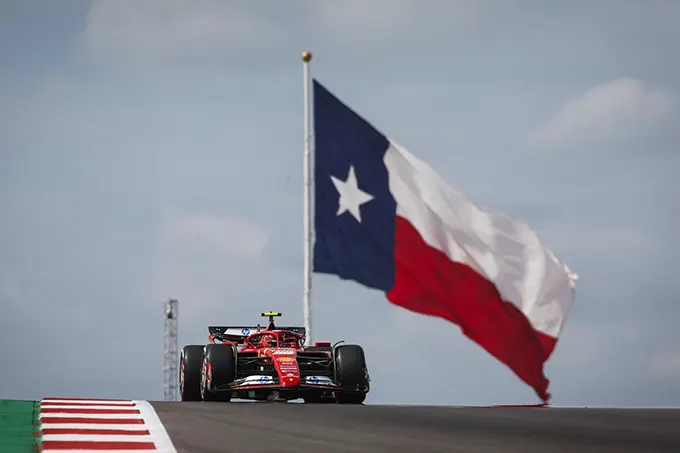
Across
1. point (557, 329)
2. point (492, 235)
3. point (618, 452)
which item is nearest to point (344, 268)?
point (492, 235)

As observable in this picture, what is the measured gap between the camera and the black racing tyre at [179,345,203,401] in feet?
77.0

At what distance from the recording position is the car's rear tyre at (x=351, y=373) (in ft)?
74.9

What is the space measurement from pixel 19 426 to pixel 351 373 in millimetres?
10658

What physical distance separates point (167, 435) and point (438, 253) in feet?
31.6

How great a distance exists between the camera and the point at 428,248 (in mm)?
21000

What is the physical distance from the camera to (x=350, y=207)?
22.1 m

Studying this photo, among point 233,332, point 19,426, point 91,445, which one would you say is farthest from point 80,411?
point 233,332

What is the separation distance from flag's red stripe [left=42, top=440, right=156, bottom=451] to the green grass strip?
141 millimetres

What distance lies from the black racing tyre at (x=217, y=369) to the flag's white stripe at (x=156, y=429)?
4.90m

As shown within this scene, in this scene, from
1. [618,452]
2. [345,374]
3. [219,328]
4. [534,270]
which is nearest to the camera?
[618,452]

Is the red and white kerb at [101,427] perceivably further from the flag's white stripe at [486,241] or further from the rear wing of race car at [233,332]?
the rear wing of race car at [233,332]

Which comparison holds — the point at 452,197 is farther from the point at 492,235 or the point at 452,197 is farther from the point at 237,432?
the point at 237,432

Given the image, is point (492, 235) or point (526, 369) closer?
point (526, 369)

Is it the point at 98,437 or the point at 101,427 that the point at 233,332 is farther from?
the point at 98,437
